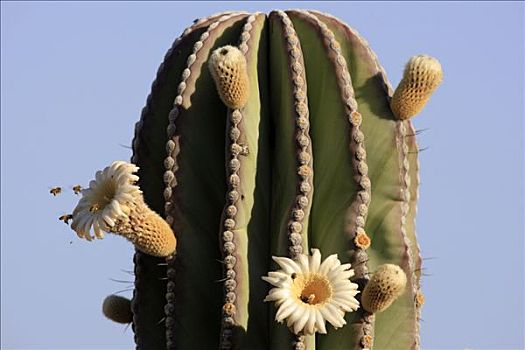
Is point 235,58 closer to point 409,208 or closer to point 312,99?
point 312,99

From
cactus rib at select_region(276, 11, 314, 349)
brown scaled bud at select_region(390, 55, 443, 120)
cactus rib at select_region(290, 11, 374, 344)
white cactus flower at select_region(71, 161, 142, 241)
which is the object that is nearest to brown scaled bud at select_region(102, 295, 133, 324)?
white cactus flower at select_region(71, 161, 142, 241)

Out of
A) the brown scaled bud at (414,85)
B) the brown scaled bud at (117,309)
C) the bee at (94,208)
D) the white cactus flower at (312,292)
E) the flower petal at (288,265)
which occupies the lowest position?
the brown scaled bud at (117,309)

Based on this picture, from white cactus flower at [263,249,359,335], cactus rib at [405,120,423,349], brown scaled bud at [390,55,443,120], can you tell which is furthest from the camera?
cactus rib at [405,120,423,349]

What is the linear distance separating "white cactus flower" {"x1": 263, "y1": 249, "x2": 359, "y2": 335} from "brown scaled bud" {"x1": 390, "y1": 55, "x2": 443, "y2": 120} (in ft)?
2.99

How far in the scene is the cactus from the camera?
19.4 feet

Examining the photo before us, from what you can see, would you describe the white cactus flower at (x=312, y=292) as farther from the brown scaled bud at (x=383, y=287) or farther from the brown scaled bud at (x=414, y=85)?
the brown scaled bud at (x=414, y=85)

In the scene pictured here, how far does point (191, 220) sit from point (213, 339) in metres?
0.61

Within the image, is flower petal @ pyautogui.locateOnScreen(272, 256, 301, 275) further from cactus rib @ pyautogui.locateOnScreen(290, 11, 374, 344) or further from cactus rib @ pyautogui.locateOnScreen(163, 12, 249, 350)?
cactus rib @ pyautogui.locateOnScreen(163, 12, 249, 350)

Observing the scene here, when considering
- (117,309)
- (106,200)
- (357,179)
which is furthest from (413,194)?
(117,309)

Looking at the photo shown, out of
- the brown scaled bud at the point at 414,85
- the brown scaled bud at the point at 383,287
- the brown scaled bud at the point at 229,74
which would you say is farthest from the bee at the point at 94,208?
the brown scaled bud at the point at 414,85

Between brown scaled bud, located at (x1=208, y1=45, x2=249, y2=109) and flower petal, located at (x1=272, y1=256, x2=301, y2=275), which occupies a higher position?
brown scaled bud, located at (x1=208, y1=45, x2=249, y2=109)

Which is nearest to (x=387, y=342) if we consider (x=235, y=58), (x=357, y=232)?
(x=357, y=232)

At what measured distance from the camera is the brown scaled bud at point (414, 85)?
6.20 m

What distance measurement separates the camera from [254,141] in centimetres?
614
